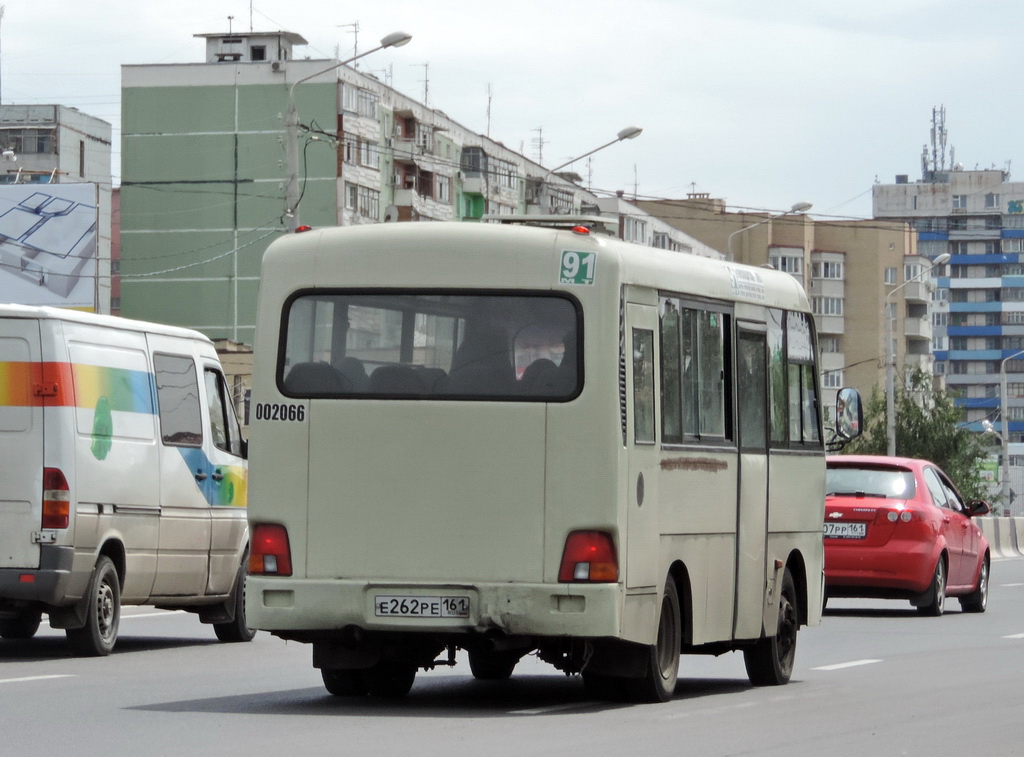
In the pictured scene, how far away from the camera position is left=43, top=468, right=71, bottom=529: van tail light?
50.7 ft

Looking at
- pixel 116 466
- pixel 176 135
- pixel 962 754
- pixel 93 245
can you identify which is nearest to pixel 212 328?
pixel 176 135

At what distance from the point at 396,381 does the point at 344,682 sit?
1958mm

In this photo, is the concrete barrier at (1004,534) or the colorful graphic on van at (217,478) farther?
the concrete barrier at (1004,534)

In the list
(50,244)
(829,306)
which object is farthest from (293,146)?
(829,306)

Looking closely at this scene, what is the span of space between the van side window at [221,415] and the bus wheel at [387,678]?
5.75 metres

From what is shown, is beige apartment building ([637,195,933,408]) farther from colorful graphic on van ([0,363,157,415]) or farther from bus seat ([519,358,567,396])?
bus seat ([519,358,567,396])

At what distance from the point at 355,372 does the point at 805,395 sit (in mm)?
4265

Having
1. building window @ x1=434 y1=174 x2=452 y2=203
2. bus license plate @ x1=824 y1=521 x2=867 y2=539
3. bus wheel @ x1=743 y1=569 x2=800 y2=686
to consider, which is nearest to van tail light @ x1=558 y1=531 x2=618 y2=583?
bus wheel @ x1=743 y1=569 x2=800 y2=686

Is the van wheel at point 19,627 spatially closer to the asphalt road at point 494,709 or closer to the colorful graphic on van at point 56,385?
the asphalt road at point 494,709

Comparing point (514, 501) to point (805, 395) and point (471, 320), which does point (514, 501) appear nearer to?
point (471, 320)

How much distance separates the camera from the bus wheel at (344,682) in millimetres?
12510

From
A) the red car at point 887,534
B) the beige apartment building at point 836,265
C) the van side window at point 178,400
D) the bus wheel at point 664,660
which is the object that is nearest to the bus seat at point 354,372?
the bus wheel at point 664,660

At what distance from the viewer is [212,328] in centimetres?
9094

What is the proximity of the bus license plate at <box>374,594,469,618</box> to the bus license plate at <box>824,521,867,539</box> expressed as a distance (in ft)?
39.9
